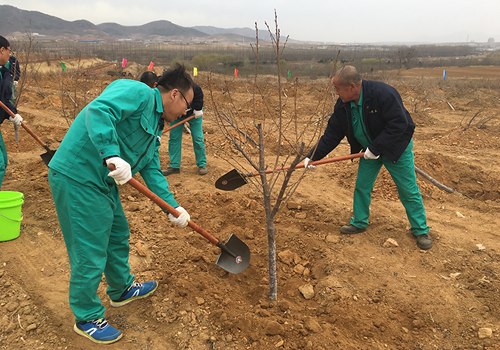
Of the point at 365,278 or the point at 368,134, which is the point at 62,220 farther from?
the point at 368,134

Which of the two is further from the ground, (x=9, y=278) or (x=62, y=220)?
(x=62, y=220)

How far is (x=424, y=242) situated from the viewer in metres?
3.53

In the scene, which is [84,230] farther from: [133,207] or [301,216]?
[301,216]

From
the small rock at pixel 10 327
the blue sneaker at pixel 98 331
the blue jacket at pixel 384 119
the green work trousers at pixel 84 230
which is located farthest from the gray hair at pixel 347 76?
the small rock at pixel 10 327

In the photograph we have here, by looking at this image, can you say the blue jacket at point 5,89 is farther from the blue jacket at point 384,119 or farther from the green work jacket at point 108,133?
the blue jacket at point 384,119

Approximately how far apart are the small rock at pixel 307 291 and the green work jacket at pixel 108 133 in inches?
72.9

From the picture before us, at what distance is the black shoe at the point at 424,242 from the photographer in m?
3.52

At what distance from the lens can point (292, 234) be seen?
12.7 ft

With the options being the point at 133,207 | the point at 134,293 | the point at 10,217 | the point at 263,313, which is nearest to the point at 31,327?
the point at 134,293

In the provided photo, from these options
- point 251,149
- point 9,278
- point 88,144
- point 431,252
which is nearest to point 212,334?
point 88,144

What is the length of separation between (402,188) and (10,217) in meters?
4.30

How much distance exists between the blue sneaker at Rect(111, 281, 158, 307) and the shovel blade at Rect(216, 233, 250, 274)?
69 centimetres

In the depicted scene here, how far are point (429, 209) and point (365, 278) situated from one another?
89.2 inches

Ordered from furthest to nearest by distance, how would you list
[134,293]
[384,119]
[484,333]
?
[384,119]
[134,293]
[484,333]
